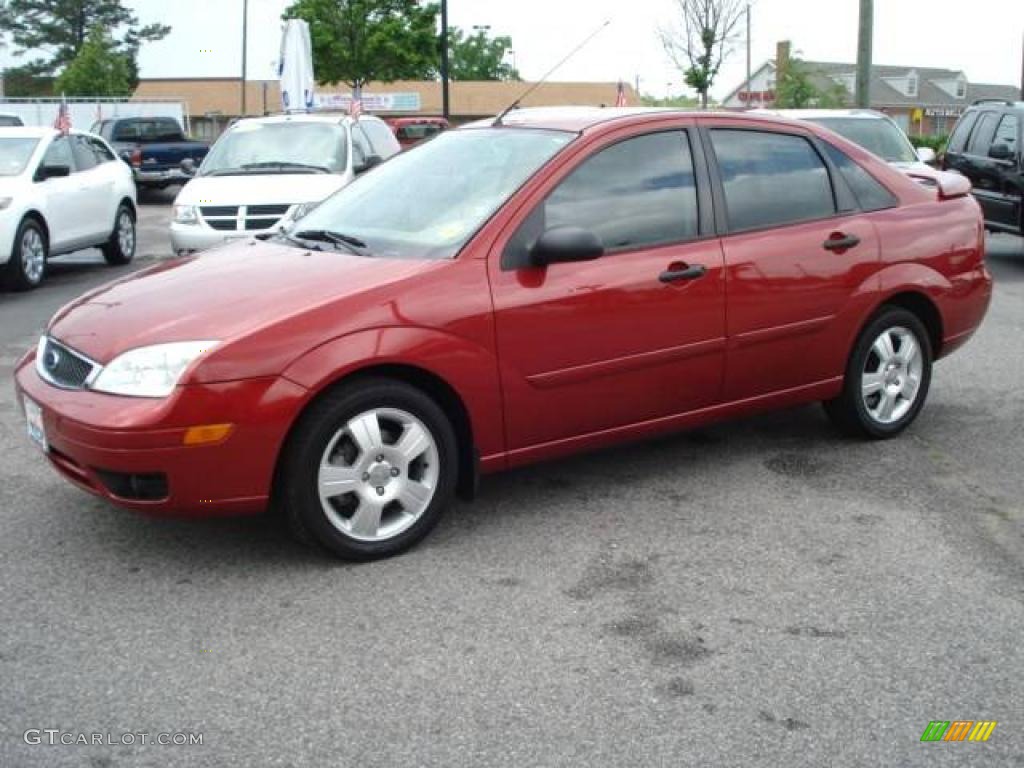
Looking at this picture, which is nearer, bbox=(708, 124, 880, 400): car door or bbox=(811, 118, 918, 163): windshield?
bbox=(708, 124, 880, 400): car door

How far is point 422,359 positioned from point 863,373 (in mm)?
2544

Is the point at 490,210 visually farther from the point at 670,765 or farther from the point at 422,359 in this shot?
the point at 670,765

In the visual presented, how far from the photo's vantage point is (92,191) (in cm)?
1365

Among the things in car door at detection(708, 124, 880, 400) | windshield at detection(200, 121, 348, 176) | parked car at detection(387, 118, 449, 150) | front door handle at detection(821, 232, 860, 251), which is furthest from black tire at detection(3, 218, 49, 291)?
parked car at detection(387, 118, 449, 150)

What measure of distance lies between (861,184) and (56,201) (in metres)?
9.50

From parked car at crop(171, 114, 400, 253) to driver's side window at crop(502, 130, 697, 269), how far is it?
6015 millimetres

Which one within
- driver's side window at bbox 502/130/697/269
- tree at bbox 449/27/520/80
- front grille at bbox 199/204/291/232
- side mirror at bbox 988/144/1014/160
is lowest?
front grille at bbox 199/204/291/232

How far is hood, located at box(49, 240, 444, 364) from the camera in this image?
425 cm

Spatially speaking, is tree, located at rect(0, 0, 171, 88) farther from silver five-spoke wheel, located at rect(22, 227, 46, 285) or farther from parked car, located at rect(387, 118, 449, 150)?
silver five-spoke wheel, located at rect(22, 227, 46, 285)

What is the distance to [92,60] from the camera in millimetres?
56281

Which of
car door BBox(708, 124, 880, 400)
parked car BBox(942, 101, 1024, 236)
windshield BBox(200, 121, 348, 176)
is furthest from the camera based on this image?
parked car BBox(942, 101, 1024, 236)

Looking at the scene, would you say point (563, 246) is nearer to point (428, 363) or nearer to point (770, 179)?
point (428, 363)

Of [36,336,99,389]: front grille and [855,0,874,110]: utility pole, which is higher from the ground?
[855,0,874,110]: utility pole

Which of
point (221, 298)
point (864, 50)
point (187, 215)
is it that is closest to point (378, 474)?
point (221, 298)
